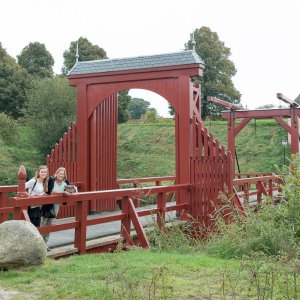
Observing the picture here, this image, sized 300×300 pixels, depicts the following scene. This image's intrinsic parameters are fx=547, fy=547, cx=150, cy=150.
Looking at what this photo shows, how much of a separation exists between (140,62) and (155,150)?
23375 mm

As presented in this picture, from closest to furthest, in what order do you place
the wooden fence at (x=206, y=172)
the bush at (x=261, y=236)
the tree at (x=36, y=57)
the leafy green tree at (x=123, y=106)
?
the bush at (x=261, y=236) < the wooden fence at (x=206, y=172) < the leafy green tree at (x=123, y=106) < the tree at (x=36, y=57)

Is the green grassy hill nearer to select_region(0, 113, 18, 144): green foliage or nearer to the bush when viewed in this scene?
select_region(0, 113, 18, 144): green foliage

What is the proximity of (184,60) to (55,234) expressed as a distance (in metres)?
4.48

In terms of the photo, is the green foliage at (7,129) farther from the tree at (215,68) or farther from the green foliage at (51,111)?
the tree at (215,68)

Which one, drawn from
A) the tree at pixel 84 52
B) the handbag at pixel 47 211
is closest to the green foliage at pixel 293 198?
the handbag at pixel 47 211

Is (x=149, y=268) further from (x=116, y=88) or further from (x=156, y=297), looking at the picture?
(x=116, y=88)

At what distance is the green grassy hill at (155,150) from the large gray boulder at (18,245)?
2268 centimetres

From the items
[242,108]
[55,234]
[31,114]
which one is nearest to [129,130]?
[31,114]

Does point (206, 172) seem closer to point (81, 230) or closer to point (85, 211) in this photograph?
point (85, 211)

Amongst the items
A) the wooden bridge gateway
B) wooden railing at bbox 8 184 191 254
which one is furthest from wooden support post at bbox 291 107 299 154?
wooden railing at bbox 8 184 191 254

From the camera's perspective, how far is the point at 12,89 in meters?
39.7

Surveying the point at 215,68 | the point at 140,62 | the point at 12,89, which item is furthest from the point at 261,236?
the point at 215,68

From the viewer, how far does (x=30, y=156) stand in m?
33.2

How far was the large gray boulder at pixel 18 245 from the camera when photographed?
19.9 ft
